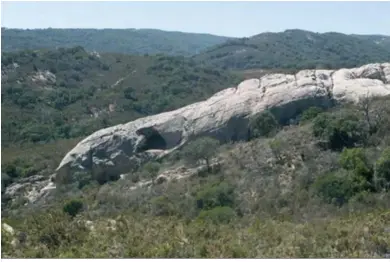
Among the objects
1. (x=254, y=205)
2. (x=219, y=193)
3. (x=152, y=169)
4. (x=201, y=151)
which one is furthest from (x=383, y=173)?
(x=152, y=169)

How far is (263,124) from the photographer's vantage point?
71.0 ft

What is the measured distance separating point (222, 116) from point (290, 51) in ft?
341

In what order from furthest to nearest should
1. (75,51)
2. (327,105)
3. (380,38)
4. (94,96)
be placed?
(380,38)
(75,51)
(94,96)
(327,105)

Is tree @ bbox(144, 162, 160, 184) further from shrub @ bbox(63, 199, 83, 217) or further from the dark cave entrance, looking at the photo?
shrub @ bbox(63, 199, 83, 217)

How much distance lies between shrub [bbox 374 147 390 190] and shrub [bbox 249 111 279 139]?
22.7 ft

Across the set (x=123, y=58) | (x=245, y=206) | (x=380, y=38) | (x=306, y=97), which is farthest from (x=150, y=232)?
(x=380, y=38)

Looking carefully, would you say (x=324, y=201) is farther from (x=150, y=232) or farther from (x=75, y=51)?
(x=75, y=51)

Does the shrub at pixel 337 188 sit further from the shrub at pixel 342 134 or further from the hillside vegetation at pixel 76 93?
the hillside vegetation at pixel 76 93

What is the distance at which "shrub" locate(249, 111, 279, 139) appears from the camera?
21422 millimetres

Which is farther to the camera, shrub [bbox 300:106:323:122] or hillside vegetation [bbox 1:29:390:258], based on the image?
shrub [bbox 300:106:323:122]

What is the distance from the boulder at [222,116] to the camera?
22.7 meters

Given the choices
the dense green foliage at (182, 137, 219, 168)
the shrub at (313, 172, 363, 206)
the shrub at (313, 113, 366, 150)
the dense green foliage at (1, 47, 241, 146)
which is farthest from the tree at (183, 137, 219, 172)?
the dense green foliage at (1, 47, 241, 146)

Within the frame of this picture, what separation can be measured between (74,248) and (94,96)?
169 ft

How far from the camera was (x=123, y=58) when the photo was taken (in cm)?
7656
